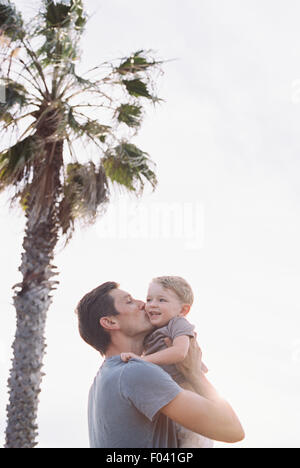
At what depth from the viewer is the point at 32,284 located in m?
7.86

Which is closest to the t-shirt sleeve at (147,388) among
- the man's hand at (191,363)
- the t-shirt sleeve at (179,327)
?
the man's hand at (191,363)

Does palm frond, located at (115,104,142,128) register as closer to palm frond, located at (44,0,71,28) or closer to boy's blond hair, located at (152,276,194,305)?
palm frond, located at (44,0,71,28)

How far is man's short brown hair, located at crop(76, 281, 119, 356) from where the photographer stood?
4309 mm

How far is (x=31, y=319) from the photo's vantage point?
769 cm

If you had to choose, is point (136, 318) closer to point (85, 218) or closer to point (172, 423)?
point (172, 423)

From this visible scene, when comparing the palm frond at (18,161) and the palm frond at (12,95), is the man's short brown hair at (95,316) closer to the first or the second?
the palm frond at (18,161)

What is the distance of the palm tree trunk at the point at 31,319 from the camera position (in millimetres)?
7395

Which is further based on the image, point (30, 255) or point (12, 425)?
point (30, 255)

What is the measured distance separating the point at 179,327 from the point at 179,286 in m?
0.70

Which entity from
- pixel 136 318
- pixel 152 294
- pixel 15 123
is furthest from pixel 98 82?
pixel 136 318

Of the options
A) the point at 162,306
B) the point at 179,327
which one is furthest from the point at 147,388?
the point at 162,306

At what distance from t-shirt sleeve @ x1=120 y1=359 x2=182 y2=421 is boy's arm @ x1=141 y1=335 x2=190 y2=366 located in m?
0.49
